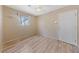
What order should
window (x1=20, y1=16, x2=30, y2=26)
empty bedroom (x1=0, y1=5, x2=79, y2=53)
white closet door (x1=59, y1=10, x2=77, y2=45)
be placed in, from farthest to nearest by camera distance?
white closet door (x1=59, y1=10, x2=77, y2=45) < window (x1=20, y1=16, x2=30, y2=26) < empty bedroom (x1=0, y1=5, x2=79, y2=53)

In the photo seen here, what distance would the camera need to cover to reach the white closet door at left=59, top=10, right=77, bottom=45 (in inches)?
61.4

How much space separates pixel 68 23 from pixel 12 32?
1003mm

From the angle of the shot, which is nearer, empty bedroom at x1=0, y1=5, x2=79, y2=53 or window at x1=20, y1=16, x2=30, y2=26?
empty bedroom at x1=0, y1=5, x2=79, y2=53

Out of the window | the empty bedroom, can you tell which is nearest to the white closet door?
the empty bedroom

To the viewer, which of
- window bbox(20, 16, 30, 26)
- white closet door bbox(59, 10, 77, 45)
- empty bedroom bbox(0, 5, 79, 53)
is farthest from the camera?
white closet door bbox(59, 10, 77, 45)

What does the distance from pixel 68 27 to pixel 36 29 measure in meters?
0.58

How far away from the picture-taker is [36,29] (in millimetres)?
→ 1391

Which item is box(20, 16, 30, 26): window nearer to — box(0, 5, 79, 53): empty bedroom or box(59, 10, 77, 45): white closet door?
box(0, 5, 79, 53): empty bedroom
